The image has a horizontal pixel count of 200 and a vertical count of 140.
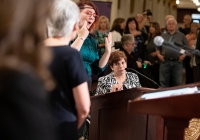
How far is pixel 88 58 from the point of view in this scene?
3.33 m

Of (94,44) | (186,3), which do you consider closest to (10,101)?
(94,44)

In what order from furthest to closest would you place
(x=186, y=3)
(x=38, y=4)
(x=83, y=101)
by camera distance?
(x=186, y=3)
(x=83, y=101)
(x=38, y=4)

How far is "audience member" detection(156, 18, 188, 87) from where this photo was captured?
6832mm

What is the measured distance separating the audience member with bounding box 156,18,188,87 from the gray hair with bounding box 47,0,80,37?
4.99m

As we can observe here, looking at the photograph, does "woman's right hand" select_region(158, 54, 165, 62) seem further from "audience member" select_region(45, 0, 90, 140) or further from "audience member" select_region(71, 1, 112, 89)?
"audience member" select_region(45, 0, 90, 140)

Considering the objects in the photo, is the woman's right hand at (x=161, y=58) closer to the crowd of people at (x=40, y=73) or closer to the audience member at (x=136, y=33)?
the audience member at (x=136, y=33)

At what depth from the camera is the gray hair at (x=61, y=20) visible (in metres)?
1.92

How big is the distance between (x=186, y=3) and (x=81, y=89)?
1875cm

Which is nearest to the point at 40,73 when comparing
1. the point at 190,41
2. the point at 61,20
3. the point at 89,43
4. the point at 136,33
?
the point at 61,20

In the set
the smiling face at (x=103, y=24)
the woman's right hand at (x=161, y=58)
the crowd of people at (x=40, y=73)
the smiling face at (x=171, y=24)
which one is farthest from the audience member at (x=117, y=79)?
the woman's right hand at (x=161, y=58)

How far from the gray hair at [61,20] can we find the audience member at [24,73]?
0.74 ft

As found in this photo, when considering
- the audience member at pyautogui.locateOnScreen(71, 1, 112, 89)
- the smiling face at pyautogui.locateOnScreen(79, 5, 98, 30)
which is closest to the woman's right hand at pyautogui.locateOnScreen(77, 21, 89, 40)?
the audience member at pyautogui.locateOnScreen(71, 1, 112, 89)

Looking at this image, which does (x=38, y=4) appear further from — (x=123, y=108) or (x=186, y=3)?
(x=186, y=3)

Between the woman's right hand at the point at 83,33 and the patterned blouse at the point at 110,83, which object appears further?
the patterned blouse at the point at 110,83
